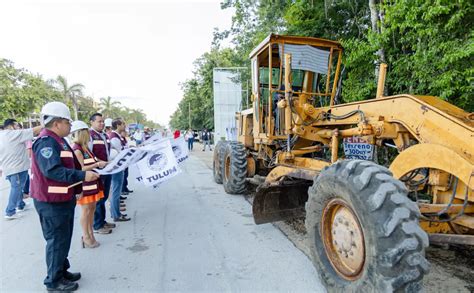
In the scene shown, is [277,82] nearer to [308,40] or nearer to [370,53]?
[308,40]

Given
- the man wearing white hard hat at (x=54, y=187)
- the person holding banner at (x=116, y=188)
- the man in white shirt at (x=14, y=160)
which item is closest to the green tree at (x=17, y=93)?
the man in white shirt at (x=14, y=160)

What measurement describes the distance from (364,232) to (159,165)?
3.27m

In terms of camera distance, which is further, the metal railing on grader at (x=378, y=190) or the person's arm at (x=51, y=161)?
the person's arm at (x=51, y=161)

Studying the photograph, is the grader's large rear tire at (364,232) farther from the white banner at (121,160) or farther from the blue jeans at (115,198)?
the blue jeans at (115,198)

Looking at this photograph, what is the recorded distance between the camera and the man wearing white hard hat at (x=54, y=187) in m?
2.92

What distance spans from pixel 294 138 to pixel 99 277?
Result: 10.7 feet

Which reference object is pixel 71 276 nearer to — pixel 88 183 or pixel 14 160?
pixel 88 183

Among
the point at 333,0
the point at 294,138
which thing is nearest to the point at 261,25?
the point at 333,0

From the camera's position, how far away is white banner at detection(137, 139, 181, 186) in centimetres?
471

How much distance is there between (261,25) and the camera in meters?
13.8

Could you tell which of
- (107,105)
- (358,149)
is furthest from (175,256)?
(107,105)

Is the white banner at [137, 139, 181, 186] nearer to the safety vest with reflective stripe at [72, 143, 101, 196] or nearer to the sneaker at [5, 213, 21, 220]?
the safety vest with reflective stripe at [72, 143, 101, 196]

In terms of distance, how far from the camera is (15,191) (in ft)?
18.4

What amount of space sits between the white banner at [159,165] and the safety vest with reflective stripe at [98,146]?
66 cm
